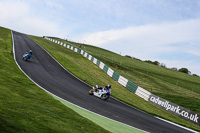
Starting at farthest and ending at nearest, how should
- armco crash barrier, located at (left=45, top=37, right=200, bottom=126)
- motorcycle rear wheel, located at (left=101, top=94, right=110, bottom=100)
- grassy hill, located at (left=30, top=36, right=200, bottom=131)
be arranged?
grassy hill, located at (left=30, top=36, right=200, bottom=131)
armco crash barrier, located at (left=45, top=37, right=200, bottom=126)
motorcycle rear wheel, located at (left=101, top=94, right=110, bottom=100)

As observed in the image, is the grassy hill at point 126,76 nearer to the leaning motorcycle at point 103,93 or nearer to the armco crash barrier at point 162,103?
the armco crash barrier at point 162,103

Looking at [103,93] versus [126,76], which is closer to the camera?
[103,93]

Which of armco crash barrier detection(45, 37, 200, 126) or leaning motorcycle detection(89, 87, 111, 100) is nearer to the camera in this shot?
leaning motorcycle detection(89, 87, 111, 100)

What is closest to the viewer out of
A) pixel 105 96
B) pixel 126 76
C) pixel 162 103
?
pixel 105 96

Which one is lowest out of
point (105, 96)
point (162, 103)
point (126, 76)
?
point (105, 96)

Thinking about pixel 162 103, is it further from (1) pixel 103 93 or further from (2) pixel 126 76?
(2) pixel 126 76

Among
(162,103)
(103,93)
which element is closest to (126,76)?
(162,103)

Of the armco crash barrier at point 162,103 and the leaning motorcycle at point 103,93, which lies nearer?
the leaning motorcycle at point 103,93

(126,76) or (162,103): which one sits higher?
(126,76)

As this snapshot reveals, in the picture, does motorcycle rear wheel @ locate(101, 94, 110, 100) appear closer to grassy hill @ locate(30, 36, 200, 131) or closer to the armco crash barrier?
grassy hill @ locate(30, 36, 200, 131)

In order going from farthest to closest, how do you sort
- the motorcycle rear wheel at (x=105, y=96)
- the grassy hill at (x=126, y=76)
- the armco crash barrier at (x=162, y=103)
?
the grassy hill at (x=126, y=76), the armco crash barrier at (x=162, y=103), the motorcycle rear wheel at (x=105, y=96)

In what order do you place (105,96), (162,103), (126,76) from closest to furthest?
(105,96), (162,103), (126,76)

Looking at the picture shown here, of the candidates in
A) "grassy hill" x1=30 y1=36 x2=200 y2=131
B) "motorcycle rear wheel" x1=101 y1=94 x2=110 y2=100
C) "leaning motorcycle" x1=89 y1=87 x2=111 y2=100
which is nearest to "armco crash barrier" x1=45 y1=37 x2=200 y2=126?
"grassy hill" x1=30 y1=36 x2=200 y2=131

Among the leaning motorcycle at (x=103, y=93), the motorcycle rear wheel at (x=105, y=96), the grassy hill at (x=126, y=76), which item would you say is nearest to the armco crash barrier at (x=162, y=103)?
the grassy hill at (x=126, y=76)
